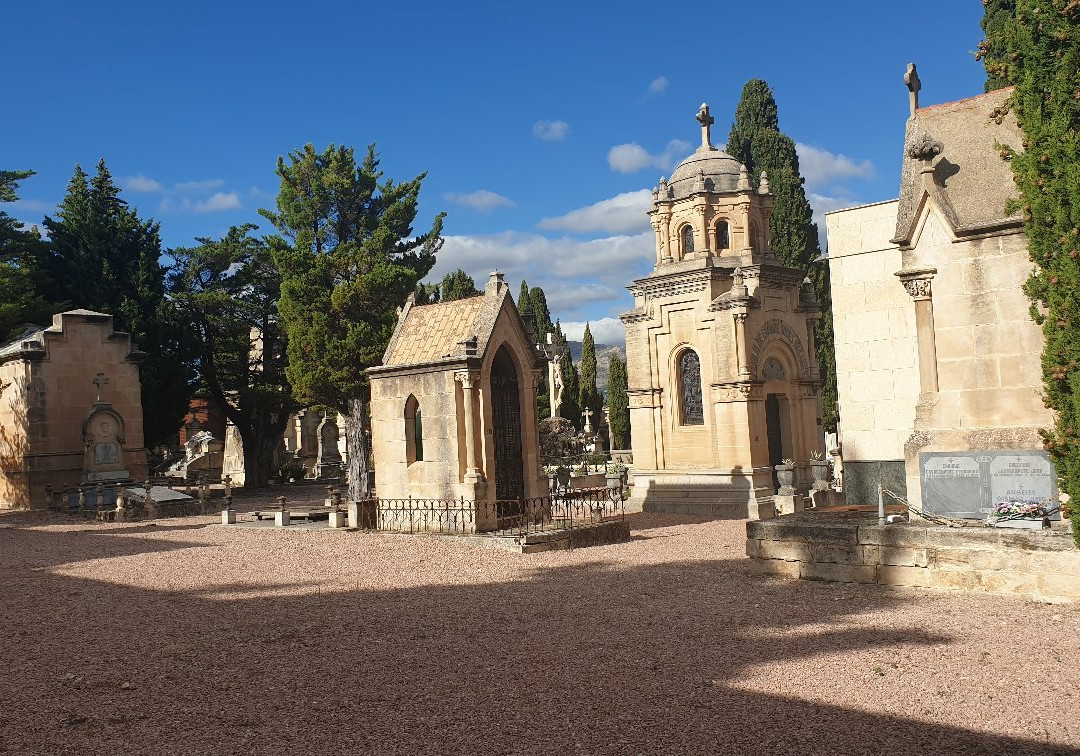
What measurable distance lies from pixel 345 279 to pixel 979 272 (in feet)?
90.6

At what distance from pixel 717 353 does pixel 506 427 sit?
21.9 feet

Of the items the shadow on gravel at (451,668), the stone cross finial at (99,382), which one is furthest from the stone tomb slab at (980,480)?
the stone cross finial at (99,382)

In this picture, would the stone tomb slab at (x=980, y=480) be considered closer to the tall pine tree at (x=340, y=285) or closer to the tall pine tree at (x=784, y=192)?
the tall pine tree at (x=340, y=285)

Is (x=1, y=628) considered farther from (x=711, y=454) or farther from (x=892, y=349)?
(x=711, y=454)

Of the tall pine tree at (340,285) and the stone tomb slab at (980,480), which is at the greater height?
the tall pine tree at (340,285)

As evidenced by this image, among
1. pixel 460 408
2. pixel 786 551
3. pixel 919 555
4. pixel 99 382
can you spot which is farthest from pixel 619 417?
pixel 919 555

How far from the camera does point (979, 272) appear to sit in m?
11.5

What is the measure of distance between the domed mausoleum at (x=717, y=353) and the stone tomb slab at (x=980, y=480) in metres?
Answer: 10.1

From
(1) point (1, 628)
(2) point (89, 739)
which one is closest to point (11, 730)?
(2) point (89, 739)

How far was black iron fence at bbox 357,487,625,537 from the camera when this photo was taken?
57.0 ft

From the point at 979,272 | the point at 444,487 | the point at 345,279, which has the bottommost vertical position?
the point at 444,487

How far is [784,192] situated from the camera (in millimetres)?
40625

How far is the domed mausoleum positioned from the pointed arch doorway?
5200 millimetres

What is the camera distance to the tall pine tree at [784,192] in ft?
126
